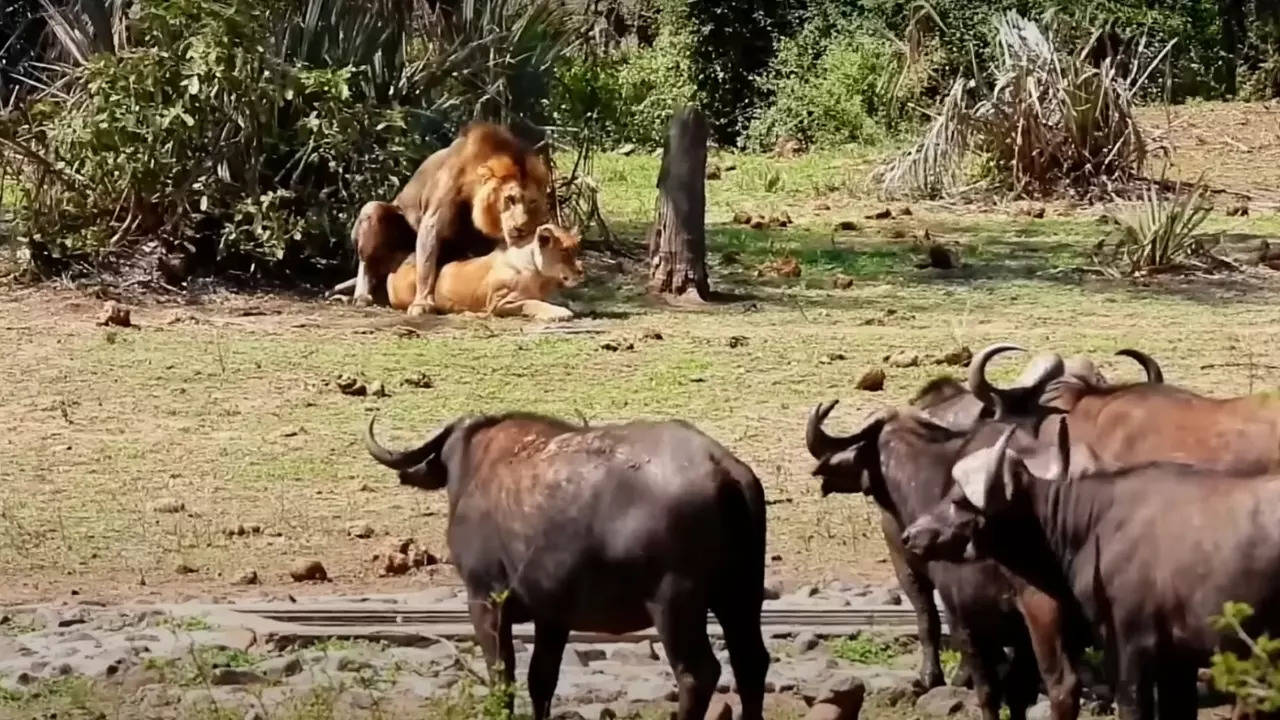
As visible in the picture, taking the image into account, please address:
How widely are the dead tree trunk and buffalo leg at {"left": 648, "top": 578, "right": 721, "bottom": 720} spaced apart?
9359 millimetres

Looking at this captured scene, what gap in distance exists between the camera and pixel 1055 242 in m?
19.1

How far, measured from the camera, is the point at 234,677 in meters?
7.93

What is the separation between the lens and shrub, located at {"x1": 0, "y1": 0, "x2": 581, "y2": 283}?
1631cm

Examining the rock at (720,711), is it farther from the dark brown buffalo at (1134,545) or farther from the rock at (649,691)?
the dark brown buffalo at (1134,545)

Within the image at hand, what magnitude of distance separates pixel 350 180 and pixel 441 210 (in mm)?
849

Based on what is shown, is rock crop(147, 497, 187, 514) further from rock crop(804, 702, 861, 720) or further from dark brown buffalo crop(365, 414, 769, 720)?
rock crop(804, 702, 861, 720)

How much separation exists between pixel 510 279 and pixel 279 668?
7.91 meters

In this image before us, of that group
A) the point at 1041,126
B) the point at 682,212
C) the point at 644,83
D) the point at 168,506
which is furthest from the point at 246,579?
the point at 644,83

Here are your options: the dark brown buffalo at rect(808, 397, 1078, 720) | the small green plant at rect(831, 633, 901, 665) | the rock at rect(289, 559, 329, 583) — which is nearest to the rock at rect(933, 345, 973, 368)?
the rock at rect(289, 559, 329, 583)

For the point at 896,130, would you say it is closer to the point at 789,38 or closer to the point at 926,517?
the point at 789,38

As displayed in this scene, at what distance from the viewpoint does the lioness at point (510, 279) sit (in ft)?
51.5

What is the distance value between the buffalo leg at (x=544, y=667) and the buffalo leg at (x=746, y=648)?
1.73 ft

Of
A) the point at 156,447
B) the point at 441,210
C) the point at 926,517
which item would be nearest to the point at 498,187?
the point at 441,210

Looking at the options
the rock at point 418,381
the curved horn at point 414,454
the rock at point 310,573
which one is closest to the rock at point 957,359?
the rock at point 418,381
